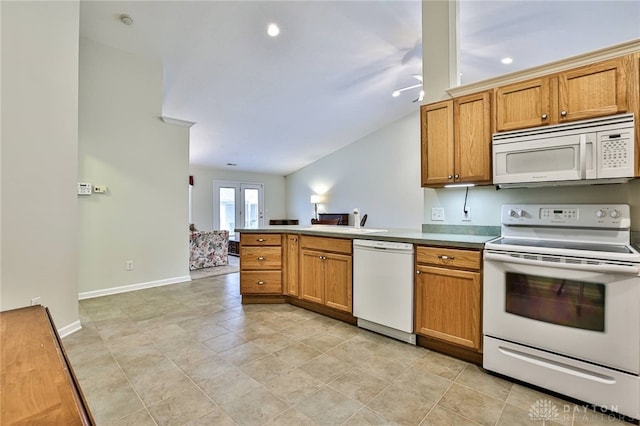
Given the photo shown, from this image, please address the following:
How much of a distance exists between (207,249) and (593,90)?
5.45 m

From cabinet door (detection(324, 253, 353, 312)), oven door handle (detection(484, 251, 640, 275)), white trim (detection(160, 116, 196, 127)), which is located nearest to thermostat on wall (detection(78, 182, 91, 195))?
white trim (detection(160, 116, 196, 127))

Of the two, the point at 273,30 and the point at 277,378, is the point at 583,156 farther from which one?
the point at 273,30

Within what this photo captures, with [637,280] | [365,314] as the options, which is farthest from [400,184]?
[637,280]

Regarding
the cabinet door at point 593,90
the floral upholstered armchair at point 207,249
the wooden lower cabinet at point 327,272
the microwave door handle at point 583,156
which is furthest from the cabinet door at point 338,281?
the floral upholstered armchair at point 207,249

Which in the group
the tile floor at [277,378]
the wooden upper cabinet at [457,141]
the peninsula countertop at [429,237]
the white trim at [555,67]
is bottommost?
the tile floor at [277,378]

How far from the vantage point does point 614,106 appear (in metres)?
1.80

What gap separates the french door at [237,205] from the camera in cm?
830

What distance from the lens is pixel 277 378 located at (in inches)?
77.9

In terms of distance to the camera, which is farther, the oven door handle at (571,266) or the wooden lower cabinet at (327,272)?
the wooden lower cabinet at (327,272)

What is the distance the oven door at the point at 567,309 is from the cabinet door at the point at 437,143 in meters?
0.78

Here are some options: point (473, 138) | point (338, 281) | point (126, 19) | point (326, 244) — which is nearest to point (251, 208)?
point (126, 19)

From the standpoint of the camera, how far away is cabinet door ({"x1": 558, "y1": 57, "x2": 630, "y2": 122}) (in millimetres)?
1794

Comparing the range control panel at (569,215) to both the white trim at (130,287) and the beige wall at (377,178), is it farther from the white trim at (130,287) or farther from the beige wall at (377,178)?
the beige wall at (377,178)

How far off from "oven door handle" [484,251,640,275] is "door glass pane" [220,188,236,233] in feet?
24.4
